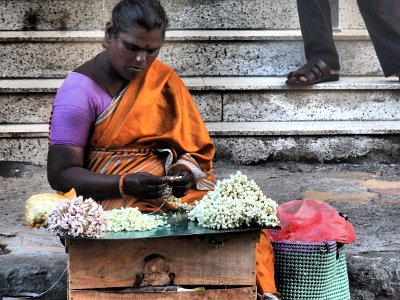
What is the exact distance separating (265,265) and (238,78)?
3168mm

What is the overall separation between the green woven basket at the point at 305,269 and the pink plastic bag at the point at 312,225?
0.24 ft

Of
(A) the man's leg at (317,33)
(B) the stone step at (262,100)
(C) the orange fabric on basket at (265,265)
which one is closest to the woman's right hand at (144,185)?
(C) the orange fabric on basket at (265,265)

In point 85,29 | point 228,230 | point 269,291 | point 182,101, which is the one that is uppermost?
point 85,29

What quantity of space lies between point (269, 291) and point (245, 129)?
2.68m

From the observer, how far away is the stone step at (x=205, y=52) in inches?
261

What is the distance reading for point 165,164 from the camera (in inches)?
156

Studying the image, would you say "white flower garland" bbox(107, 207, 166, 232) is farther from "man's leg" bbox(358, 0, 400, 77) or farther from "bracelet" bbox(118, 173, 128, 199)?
"man's leg" bbox(358, 0, 400, 77)

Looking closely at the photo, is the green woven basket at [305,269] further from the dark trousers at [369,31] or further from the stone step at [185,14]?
the stone step at [185,14]

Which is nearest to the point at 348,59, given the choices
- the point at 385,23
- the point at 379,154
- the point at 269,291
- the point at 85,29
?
the point at 385,23

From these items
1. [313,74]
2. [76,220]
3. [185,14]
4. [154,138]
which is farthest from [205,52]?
[76,220]

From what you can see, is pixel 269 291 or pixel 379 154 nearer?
pixel 269 291

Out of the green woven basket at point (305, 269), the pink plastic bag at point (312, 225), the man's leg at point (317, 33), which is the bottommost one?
the green woven basket at point (305, 269)

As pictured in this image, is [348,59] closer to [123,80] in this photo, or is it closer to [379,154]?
[379,154]

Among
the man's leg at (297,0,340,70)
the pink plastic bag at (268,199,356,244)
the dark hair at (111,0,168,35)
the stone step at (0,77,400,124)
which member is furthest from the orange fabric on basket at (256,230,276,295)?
the man's leg at (297,0,340,70)
